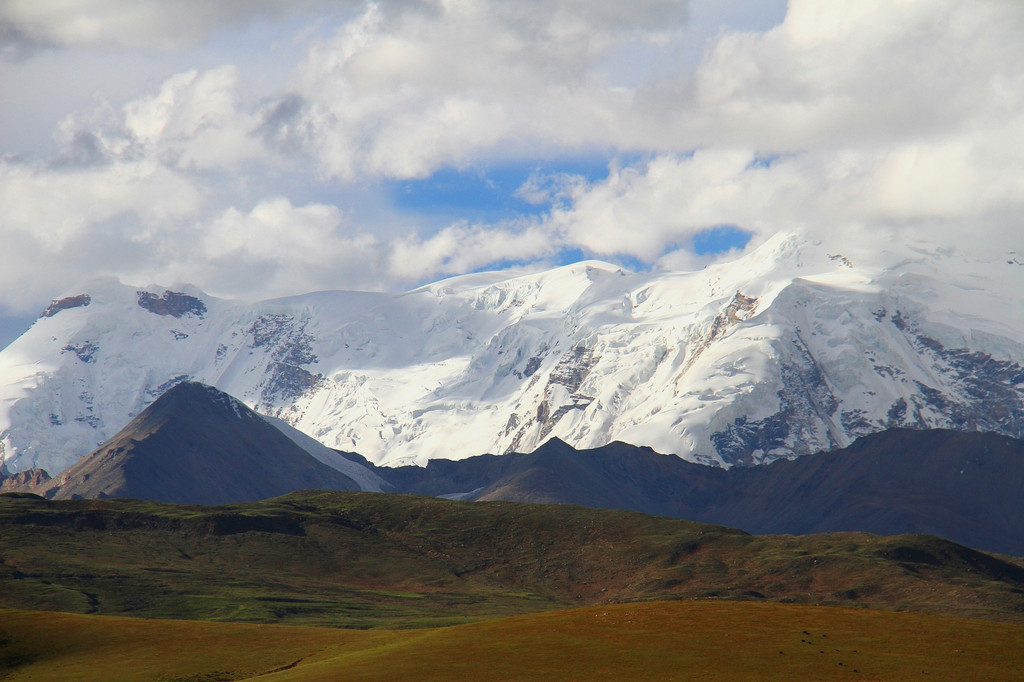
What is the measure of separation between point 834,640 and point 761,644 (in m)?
5.60

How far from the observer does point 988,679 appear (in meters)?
76.9

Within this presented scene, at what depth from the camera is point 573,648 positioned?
87125mm

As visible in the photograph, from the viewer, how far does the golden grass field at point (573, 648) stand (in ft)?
264

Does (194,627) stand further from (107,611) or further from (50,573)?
(50,573)

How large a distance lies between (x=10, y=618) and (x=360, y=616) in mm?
77266

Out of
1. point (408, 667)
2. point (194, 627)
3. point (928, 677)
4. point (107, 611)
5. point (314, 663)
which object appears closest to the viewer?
point (928, 677)

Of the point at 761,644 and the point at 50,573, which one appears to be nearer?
the point at 761,644

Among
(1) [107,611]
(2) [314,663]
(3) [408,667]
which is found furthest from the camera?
(1) [107,611]

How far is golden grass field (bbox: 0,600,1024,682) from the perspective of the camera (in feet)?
264

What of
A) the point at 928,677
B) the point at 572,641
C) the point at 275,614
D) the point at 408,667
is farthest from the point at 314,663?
the point at 275,614

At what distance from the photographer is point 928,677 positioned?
252 feet

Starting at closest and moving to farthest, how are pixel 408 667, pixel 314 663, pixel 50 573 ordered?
pixel 408 667, pixel 314 663, pixel 50 573

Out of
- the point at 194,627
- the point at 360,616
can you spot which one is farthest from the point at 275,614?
the point at 194,627

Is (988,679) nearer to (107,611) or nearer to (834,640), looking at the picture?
(834,640)
